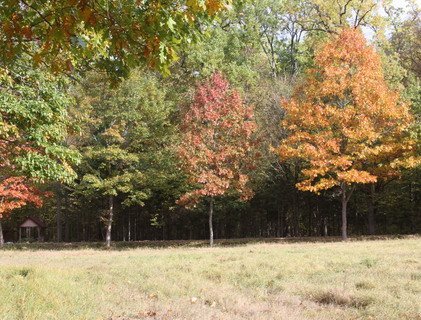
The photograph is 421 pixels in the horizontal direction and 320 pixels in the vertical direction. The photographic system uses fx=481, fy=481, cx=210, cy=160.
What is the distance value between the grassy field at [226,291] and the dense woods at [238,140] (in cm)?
556

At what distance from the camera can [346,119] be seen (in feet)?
78.1

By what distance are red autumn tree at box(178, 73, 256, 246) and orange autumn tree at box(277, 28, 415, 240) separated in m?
2.65

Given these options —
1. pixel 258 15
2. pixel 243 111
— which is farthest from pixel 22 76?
pixel 258 15

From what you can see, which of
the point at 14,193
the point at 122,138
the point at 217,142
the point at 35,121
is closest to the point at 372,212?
the point at 217,142

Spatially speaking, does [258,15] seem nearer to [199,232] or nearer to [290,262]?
[199,232]

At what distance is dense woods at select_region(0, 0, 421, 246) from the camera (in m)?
23.3

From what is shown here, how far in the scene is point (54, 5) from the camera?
14.6 feet

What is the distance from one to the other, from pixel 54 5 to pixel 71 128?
44.8ft

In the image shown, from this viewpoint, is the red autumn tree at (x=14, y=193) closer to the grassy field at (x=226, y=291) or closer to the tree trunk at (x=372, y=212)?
the grassy field at (x=226, y=291)

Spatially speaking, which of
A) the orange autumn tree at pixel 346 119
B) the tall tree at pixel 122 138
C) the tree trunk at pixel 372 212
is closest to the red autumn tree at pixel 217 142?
the orange autumn tree at pixel 346 119

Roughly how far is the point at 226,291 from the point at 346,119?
16244 millimetres

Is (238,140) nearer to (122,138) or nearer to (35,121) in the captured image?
(122,138)

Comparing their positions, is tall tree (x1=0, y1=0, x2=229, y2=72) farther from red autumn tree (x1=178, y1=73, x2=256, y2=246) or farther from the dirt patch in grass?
red autumn tree (x1=178, y1=73, x2=256, y2=246)

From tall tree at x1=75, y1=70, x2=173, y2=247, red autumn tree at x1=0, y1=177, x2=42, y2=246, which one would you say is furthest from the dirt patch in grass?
red autumn tree at x1=0, y1=177, x2=42, y2=246
